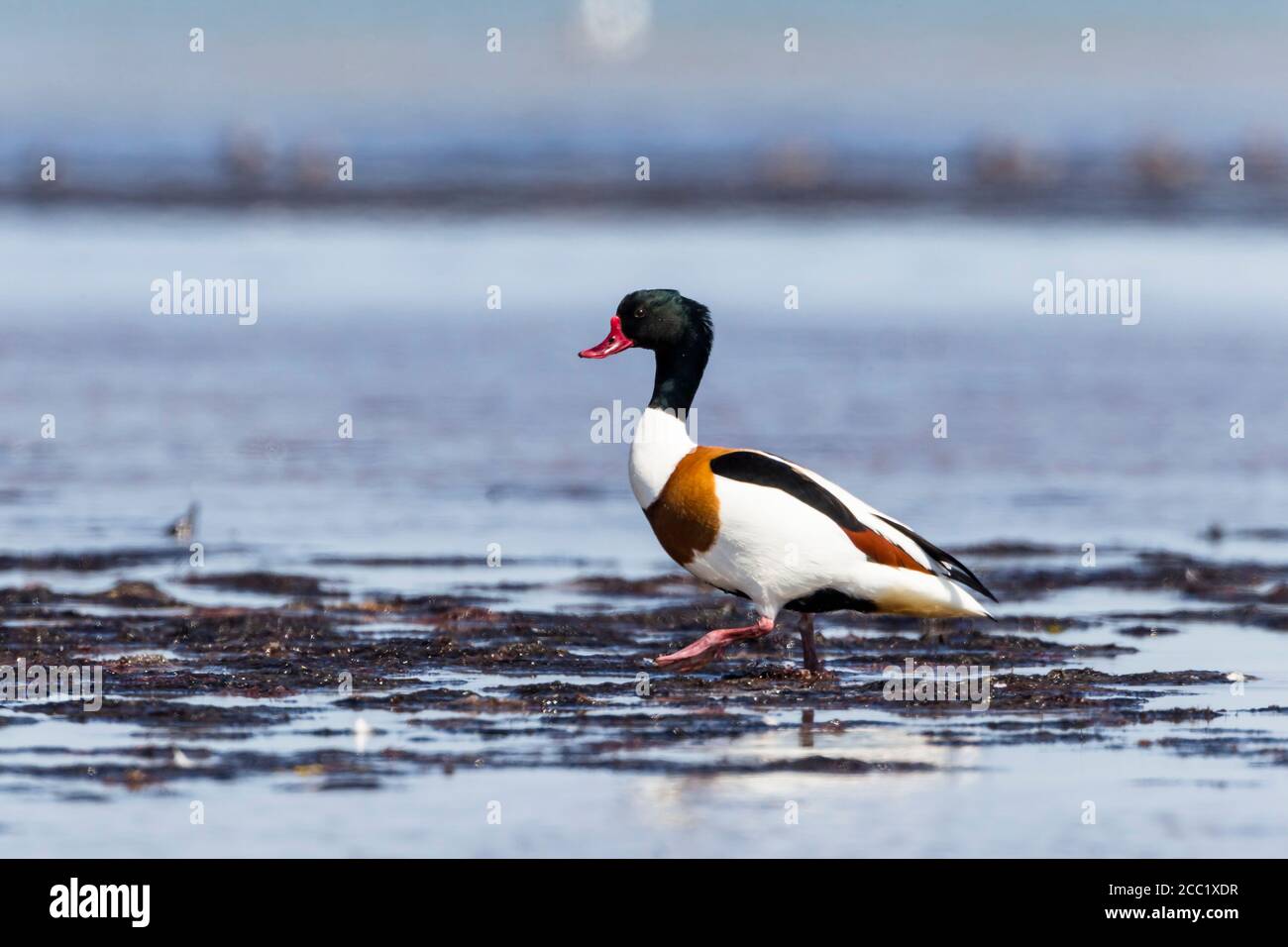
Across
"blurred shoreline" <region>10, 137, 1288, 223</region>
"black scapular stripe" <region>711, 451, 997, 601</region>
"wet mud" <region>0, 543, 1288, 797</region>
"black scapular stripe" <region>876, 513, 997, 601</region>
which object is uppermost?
"blurred shoreline" <region>10, 137, 1288, 223</region>

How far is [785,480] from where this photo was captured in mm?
10586

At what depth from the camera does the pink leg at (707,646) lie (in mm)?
10586

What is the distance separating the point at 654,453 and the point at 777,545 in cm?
77

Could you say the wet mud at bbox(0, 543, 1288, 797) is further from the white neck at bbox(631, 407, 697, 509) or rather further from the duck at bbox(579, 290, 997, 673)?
the white neck at bbox(631, 407, 697, 509)

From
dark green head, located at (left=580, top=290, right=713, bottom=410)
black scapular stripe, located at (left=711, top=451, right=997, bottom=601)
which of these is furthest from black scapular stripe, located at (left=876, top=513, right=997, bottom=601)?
dark green head, located at (left=580, top=290, right=713, bottom=410)

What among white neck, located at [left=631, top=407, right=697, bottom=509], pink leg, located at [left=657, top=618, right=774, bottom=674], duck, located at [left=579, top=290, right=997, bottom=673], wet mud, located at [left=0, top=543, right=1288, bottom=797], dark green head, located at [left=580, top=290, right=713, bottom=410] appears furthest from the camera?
dark green head, located at [left=580, top=290, right=713, bottom=410]

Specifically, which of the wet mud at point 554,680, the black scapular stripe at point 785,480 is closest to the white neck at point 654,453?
the black scapular stripe at point 785,480

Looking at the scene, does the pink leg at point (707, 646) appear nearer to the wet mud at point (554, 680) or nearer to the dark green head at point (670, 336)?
the wet mud at point (554, 680)

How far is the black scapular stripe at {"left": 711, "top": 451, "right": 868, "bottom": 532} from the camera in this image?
1052 cm

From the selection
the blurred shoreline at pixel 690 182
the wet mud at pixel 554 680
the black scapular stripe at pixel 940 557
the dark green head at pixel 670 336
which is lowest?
the wet mud at pixel 554 680

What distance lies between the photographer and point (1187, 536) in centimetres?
1542

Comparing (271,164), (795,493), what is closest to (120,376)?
(795,493)

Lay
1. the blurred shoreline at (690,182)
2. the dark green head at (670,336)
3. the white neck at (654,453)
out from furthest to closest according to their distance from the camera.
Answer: the blurred shoreline at (690,182) < the dark green head at (670,336) < the white neck at (654,453)

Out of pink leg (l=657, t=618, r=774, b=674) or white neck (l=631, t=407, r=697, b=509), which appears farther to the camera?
white neck (l=631, t=407, r=697, b=509)
